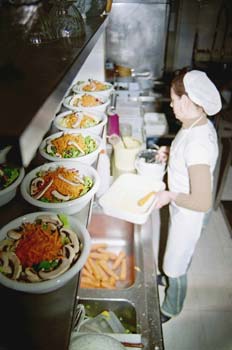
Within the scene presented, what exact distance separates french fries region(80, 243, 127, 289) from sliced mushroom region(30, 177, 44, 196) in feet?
3.11

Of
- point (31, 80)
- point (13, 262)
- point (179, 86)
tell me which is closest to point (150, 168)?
point (179, 86)

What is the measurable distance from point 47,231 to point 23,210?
0.74 ft

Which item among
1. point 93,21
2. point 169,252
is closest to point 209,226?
point 169,252

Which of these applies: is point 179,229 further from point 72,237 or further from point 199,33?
point 199,33

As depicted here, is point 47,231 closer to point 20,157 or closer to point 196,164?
point 20,157

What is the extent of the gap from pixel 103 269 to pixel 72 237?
1.10 metres

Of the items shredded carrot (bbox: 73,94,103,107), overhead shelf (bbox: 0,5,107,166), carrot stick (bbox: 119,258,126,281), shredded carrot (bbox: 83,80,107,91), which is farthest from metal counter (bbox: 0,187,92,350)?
shredded carrot (bbox: 83,80,107,91)

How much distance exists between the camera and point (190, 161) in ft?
5.64

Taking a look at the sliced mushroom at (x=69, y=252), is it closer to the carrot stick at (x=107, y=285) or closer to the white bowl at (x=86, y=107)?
the carrot stick at (x=107, y=285)

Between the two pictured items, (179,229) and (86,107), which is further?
(179,229)

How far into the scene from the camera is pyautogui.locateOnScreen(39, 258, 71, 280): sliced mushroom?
0.85 meters

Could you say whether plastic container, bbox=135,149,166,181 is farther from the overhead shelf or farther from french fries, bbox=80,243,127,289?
the overhead shelf

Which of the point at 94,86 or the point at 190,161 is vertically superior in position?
the point at 94,86

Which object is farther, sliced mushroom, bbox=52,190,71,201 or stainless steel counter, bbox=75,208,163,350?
stainless steel counter, bbox=75,208,163,350
